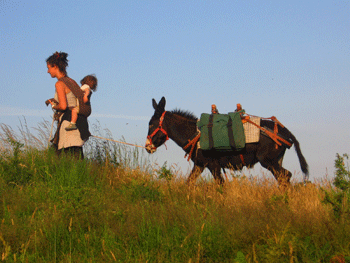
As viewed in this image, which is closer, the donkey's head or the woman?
the woman

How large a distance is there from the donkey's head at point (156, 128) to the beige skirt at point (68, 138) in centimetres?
163

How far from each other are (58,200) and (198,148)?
146 inches

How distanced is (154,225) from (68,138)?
4.06m

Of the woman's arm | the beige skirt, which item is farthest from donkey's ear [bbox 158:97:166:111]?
the woman's arm

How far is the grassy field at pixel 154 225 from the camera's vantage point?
3.81 m

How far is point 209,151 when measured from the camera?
327 inches

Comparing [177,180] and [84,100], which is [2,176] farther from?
[177,180]

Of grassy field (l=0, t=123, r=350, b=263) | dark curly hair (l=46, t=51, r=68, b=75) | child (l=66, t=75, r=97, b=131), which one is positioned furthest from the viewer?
dark curly hair (l=46, t=51, r=68, b=75)

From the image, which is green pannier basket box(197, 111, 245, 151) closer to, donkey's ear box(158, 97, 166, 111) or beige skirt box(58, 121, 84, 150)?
donkey's ear box(158, 97, 166, 111)

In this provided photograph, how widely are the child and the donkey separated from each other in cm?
154

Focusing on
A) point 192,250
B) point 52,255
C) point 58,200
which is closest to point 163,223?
point 192,250

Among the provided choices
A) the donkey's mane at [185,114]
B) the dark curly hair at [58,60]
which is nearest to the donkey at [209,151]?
the donkey's mane at [185,114]

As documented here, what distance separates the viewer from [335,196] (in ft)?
14.1

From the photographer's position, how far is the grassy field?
3809mm
